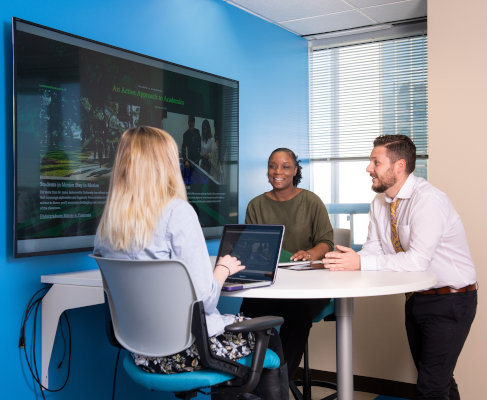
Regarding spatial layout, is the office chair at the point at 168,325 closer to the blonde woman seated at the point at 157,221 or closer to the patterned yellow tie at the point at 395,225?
the blonde woman seated at the point at 157,221

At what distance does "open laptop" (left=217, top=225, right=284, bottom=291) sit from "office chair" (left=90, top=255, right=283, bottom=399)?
286mm

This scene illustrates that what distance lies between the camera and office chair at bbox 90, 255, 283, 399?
186cm

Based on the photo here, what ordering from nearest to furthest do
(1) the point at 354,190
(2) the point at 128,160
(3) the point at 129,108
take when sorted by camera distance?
(2) the point at 128,160 → (3) the point at 129,108 → (1) the point at 354,190

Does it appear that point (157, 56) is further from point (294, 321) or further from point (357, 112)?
point (357, 112)

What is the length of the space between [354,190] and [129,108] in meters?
2.24

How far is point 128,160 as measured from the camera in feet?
6.39

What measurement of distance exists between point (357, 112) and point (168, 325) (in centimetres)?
329

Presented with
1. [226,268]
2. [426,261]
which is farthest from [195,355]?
[426,261]

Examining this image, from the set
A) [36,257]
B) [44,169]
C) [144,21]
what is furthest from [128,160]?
[144,21]

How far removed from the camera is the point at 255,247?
2.36m

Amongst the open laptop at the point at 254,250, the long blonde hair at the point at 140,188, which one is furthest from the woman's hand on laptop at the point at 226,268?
the long blonde hair at the point at 140,188

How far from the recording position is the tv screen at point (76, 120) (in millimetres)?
2570

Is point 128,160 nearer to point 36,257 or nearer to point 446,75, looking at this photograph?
point 36,257

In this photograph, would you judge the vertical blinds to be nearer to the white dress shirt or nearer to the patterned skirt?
the white dress shirt
